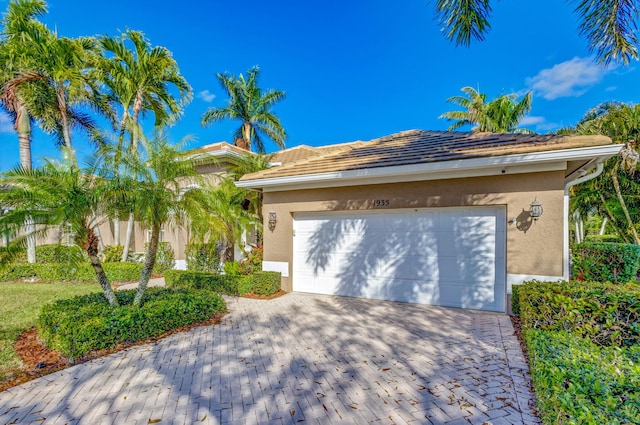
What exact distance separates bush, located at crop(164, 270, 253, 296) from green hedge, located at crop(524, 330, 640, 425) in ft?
24.9

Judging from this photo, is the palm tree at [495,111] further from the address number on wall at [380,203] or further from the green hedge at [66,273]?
the green hedge at [66,273]

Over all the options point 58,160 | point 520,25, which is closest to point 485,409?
point 520,25

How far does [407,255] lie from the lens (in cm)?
812

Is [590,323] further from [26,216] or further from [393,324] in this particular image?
[26,216]

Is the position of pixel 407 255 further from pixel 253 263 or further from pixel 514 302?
pixel 253 263

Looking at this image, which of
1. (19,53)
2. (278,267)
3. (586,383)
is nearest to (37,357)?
(278,267)

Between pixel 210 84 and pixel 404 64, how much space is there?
15.1 metres

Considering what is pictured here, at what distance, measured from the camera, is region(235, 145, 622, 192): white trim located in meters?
6.17

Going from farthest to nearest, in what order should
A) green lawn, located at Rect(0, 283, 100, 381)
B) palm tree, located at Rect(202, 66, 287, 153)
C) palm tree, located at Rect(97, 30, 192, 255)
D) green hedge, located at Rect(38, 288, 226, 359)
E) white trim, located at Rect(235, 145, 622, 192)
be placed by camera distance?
palm tree, located at Rect(202, 66, 287, 153) < palm tree, located at Rect(97, 30, 192, 255) < white trim, located at Rect(235, 145, 622, 192) < green lawn, located at Rect(0, 283, 100, 381) < green hedge, located at Rect(38, 288, 226, 359)

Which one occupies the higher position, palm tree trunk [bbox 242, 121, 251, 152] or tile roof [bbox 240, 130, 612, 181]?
palm tree trunk [bbox 242, 121, 251, 152]

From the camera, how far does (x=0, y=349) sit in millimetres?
5648

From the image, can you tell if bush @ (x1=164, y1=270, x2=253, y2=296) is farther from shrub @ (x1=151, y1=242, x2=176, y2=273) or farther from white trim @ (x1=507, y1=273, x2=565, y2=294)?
white trim @ (x1=507, y1=273, x2=565, y2=294)

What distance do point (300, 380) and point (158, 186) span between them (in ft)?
15.6

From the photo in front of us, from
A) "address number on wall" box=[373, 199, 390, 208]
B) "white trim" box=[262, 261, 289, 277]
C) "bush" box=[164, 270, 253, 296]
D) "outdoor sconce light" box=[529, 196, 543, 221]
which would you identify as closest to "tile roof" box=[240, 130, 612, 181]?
"address number on wall" box=[373, 199, 390, 208]
